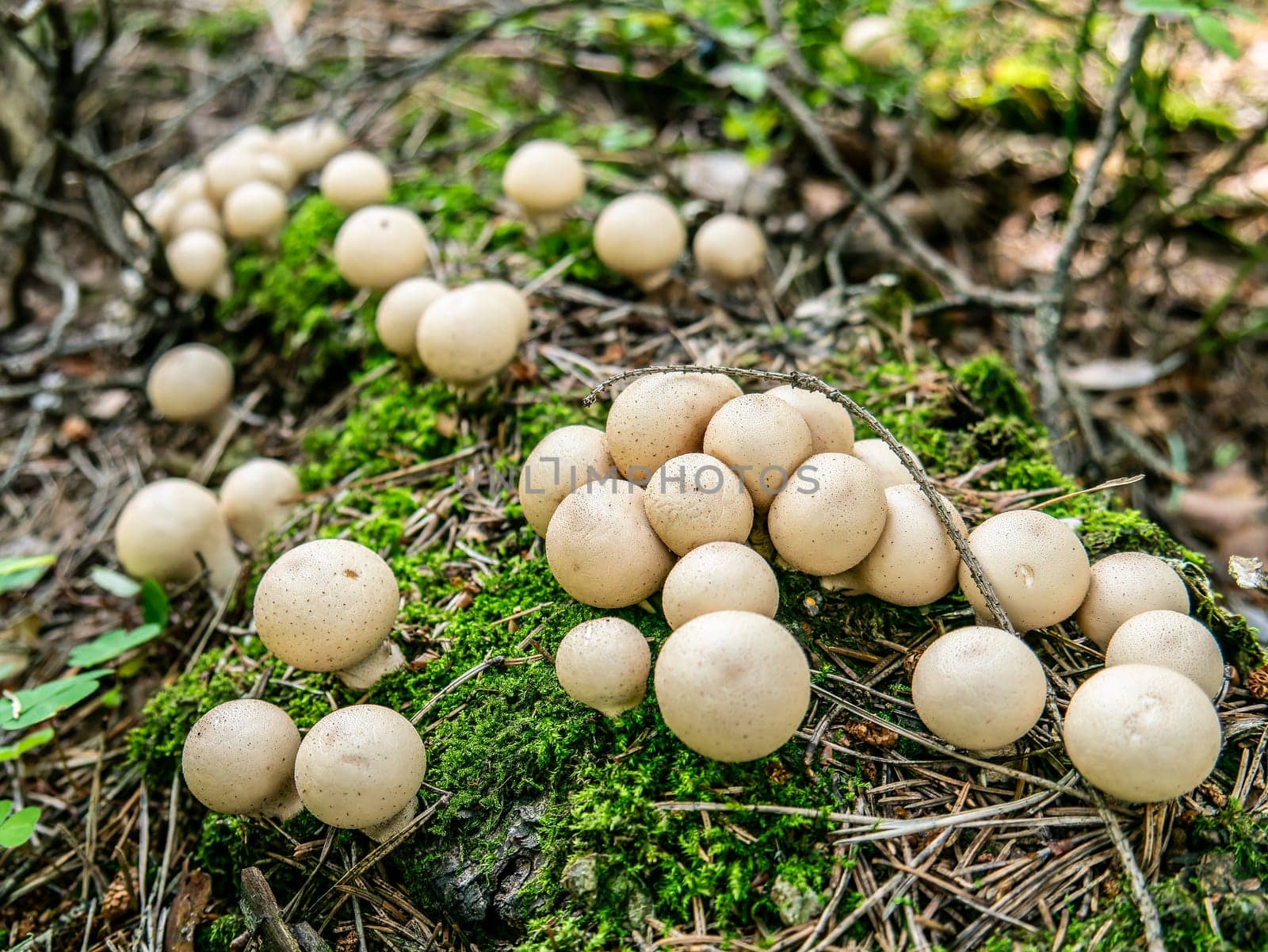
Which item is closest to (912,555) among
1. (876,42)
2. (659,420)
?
(659,420)

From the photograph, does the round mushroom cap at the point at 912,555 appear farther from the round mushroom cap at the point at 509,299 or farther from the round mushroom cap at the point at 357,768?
the round mushroom cap at the point at 509,299

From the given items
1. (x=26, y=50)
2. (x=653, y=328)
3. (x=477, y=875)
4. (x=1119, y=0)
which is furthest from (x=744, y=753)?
(x=1119, y=0)

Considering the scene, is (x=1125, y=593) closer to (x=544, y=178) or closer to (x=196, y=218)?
(x=544, y=178)

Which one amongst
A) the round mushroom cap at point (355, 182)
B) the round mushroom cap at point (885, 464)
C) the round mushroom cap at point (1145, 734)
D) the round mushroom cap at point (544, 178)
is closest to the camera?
the round mushroom cap at point (1145, 734)

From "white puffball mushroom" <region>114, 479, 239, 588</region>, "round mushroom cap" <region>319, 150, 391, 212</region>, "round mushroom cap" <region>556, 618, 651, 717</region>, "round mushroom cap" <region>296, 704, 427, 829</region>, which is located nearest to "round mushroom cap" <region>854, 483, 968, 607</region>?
"round mushroom cap" <region>556, 618, 651, 717</region>

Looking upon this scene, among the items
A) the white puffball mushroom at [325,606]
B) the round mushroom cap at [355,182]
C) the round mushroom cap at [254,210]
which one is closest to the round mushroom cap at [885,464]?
the white puffball mushroom at [325,606]

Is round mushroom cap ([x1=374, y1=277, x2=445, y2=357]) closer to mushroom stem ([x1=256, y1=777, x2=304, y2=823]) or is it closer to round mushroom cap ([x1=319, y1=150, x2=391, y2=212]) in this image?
round mushroom cap ([x1=319, y1=150, x2=391, y2=212])
